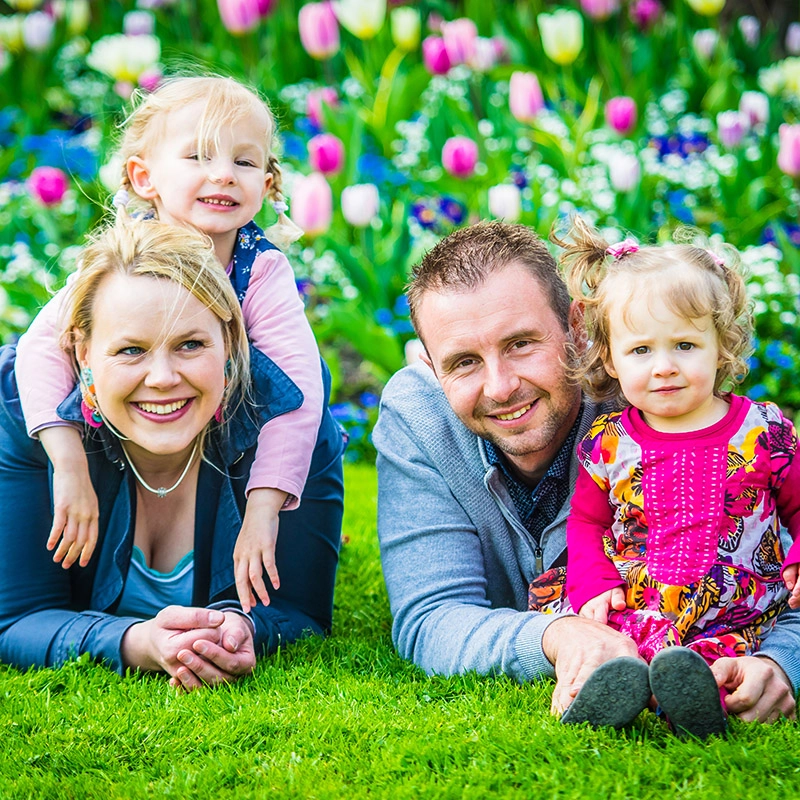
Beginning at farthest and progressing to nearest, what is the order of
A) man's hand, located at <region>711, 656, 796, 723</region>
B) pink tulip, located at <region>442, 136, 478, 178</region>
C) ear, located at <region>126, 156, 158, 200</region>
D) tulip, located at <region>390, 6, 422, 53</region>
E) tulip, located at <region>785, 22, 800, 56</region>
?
1. tulip, located at <region>785, 22, 800, 56</region>
2. tulip, located at <region>390, 6, 422, 53</region>
3. pink tulip, located at <region>442, 136, 478, 178</region>
4. ear, located at <region>126, 156, 158, 200</region>
5. man's hand, located at <region>711, 656, 796, 723</region>

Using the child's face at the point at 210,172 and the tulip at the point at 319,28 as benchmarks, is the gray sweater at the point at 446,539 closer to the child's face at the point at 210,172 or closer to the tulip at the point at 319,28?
the child's face at the point at 210,172

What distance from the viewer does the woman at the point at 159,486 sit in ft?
8.83

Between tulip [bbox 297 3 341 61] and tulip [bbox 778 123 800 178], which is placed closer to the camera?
tulip [bbox 778 123 800 178]

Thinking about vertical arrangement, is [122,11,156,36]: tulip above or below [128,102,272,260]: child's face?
above

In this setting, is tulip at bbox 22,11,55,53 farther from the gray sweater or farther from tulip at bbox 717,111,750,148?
the gray sweater

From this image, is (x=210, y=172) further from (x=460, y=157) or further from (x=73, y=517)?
(x=460, y=157)

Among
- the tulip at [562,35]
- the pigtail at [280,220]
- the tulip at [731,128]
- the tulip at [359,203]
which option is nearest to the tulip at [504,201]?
the tulip at [359,203]

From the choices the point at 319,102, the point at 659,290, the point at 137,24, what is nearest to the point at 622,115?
the point at 319,102

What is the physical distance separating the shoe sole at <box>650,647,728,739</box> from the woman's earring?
142 centimetres

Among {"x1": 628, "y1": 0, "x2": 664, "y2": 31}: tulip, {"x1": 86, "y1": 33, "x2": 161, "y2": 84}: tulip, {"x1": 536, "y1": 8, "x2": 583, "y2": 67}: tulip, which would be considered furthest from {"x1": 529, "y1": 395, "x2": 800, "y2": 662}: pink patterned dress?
{"x1": 628, "y1": 0, "x2": 664, "y2": 31}: tulip

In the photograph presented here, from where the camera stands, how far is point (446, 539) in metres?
2.76

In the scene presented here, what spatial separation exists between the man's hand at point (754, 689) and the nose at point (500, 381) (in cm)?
73

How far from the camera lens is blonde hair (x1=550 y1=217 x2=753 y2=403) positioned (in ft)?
7.97

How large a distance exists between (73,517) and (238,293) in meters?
0.69
